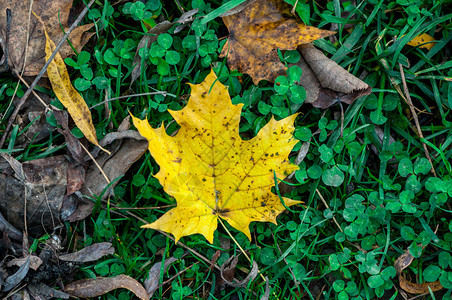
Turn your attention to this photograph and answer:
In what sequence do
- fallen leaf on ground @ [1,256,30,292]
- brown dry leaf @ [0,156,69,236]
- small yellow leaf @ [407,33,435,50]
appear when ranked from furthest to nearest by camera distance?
small yellow leaf @ [407,33,435,50], brown dry leaf @ [0,156,69,236], fallen leaf on ground @ [1,256,30,292]

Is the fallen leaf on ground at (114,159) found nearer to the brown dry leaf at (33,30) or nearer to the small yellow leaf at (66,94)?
the small yellow leaf at (66,94)

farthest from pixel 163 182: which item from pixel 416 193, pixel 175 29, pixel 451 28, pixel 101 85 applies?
pixel 451 28

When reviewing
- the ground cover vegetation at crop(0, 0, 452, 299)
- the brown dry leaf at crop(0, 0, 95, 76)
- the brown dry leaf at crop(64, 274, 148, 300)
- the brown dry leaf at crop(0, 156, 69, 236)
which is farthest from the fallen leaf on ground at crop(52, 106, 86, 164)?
the brown dry leaf at crop(64, 274, 148, 300)

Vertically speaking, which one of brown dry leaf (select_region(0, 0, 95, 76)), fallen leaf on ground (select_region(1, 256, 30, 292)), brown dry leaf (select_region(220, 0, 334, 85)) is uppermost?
brown dry leaf (select_region(0, 0, 95, 76))

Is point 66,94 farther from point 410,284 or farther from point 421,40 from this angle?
point 410,284

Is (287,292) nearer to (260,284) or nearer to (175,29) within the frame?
(260,284)

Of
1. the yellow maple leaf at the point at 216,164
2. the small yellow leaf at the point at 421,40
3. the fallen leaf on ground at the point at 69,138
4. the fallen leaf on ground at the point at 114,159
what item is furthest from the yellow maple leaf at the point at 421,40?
the fallen leaf on ground at the point at 69,138

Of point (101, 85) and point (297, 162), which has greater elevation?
point (101, 85)

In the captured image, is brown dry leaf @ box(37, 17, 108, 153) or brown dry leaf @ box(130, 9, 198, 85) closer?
brown dry leaf @ box(37, 17, 108, 153)

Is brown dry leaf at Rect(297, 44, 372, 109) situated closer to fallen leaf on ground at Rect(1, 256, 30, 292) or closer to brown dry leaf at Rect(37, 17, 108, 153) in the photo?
brown dry leaf at Rect(37, 17, 108, 153)
